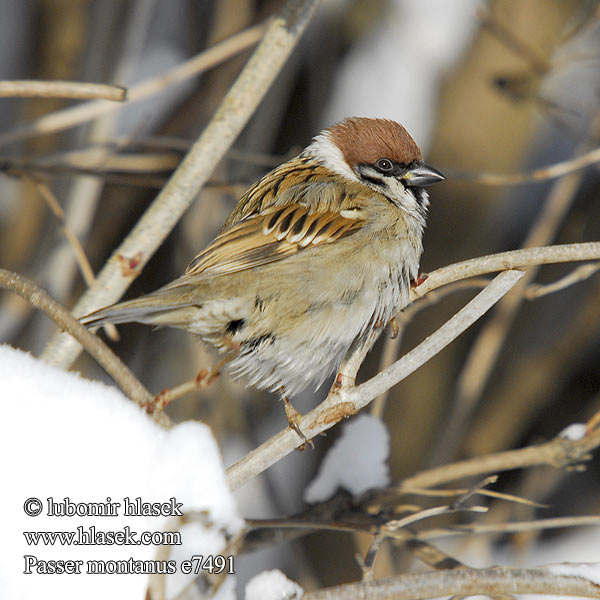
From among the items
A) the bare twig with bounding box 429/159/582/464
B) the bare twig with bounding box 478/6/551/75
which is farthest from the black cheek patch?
the bare twig with bounding box 478/6/551/75

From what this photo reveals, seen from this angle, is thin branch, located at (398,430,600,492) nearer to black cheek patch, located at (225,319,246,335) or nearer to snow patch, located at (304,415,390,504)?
snow patch, located at (304,415,390,504)

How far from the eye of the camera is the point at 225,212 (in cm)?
357

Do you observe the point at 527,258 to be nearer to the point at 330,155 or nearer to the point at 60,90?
the point at 60,90

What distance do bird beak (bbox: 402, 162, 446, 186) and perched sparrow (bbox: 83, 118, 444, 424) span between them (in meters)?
0.14

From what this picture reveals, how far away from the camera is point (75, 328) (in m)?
1.52

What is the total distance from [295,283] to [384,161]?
596 millimetres

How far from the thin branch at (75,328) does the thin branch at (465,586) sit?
527 millimetres

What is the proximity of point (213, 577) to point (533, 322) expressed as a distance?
284 cm

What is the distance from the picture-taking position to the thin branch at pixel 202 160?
77.5 inches

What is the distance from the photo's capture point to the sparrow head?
2398mm

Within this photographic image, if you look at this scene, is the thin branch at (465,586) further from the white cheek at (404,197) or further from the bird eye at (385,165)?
the bird eye at (385,165)

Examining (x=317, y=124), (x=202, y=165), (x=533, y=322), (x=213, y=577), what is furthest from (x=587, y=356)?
(x=213, y=577)

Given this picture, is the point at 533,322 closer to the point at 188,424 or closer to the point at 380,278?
the point at 380,278

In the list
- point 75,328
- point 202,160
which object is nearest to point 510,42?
point 202,160
